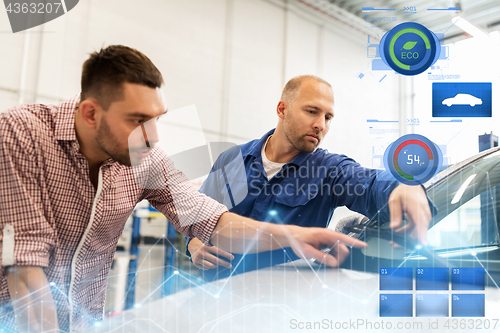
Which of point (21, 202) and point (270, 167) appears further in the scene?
point (270, 167)

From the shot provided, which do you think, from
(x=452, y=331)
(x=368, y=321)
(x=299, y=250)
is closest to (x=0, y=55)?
(x=299, y=250)

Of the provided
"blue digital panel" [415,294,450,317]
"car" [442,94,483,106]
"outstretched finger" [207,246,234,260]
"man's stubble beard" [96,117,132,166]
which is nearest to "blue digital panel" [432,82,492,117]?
"car" [442,94,483,106]

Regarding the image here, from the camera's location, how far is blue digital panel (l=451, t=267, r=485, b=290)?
53 cm

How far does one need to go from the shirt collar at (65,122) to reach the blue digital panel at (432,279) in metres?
0.66

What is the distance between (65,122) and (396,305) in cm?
68

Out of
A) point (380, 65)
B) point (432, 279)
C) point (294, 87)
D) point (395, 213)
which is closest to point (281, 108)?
point (294, 87)

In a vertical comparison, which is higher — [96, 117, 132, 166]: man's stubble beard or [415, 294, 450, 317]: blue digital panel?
[96, 117, 132, 166]: man's stubble beard

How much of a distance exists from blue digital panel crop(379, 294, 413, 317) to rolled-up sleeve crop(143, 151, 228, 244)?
0.39 meters

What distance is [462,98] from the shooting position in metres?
0.61

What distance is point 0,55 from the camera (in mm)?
1662

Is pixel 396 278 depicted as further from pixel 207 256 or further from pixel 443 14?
pixel 443 14

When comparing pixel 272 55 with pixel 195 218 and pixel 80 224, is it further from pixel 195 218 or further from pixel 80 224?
pixel 80 224

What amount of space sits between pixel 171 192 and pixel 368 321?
479 millimetres

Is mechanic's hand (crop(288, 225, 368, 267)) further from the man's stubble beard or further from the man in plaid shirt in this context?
the man's stubble beard
